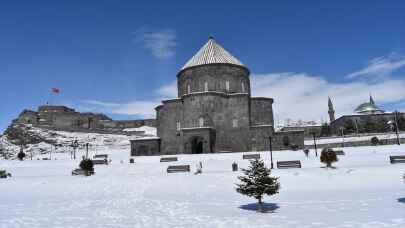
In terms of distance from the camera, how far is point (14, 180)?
20.9 m

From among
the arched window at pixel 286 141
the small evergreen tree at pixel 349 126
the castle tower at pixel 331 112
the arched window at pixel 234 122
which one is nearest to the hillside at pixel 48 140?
the arched window at pixel 234 122

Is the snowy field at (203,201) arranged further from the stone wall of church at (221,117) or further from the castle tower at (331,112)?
the castle tower at (331,112)

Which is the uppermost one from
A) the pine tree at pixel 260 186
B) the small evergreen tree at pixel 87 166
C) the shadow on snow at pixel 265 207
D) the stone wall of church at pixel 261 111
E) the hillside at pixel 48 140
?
the stone wall of church at pixel 261 111

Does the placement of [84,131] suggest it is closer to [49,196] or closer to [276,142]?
[276,142]

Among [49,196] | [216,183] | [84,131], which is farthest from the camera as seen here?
[84,131]

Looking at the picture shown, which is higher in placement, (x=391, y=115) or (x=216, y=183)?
(x=391, y=115)

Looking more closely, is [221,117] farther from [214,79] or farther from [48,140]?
[48,140]

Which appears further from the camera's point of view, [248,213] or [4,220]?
[248,213]

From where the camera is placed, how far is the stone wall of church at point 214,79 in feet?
135

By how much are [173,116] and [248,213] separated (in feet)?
96.4

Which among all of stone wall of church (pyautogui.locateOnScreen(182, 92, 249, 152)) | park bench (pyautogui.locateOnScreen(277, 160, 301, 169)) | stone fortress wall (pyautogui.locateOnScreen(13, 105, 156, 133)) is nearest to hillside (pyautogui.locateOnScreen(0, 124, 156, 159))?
stone fortress wall (pyautogui.locateOnScreen(13, 105, 156, 133))

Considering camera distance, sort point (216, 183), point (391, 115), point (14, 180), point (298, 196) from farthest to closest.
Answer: point (391, 115), point (14, 180), point (216, 183), point (298, 196)

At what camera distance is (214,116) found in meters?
38.7

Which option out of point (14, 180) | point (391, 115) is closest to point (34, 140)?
point (14, 180)
